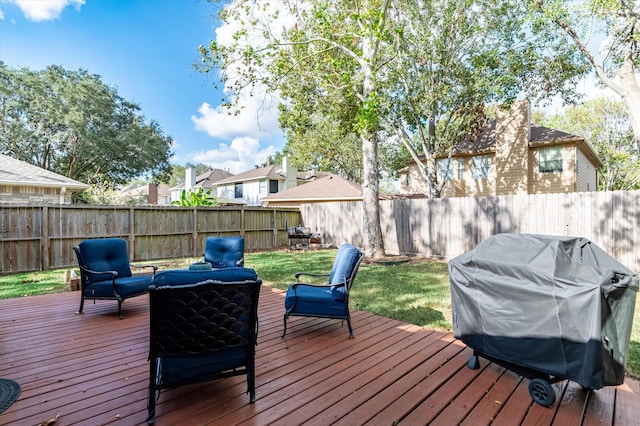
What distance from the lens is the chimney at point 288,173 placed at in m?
26.3

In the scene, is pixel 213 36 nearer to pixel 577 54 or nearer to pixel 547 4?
pixel 547 4

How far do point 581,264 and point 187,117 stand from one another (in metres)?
22.9

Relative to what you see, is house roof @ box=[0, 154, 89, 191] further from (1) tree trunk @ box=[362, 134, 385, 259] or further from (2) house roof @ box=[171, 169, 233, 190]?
(2) house roof @ box=[171, 169, 233, 190]

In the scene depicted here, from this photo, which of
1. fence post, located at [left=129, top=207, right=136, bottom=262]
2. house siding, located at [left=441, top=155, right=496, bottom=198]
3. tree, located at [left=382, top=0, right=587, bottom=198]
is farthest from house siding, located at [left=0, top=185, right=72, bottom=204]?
house siding, located at [left=441, top=155, right=496, bottom=198]

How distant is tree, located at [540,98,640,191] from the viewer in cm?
1944

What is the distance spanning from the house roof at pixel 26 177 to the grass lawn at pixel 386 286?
235 inches

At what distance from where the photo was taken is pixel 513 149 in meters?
15.1

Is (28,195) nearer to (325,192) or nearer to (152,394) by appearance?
(325,192)

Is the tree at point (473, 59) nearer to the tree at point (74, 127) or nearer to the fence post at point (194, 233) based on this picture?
the fence post at point (194, 233)

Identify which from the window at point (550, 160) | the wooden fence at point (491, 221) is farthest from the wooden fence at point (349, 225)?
the window at point (550, 160)

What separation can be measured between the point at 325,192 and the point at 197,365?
17.9 metres

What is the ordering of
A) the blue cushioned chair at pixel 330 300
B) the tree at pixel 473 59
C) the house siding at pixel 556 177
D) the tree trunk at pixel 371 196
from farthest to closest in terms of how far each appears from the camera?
1. the house siding at pixel 556 177
2. the tree at pixel 473 59
3. the tree trunk at pixel 371 196
4. the blue cushioned chair at pixel 330 300

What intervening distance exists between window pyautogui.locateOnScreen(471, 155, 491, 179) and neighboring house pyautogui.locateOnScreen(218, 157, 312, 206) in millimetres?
14663

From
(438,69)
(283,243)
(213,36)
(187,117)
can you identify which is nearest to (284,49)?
(213,36)
